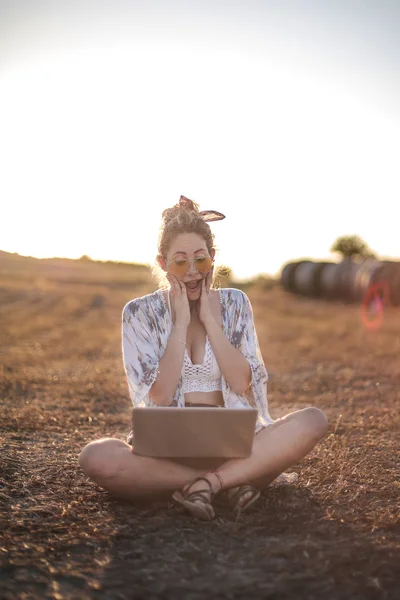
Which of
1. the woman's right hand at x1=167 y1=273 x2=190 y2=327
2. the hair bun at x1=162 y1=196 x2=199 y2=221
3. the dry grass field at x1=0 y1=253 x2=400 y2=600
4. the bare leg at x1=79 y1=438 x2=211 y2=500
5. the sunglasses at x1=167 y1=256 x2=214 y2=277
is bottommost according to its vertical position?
the dry grass field at x1=0 y1=253 x2=400 y2=600

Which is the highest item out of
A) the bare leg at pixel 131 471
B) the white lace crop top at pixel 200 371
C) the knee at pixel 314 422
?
the white lace crop top at pixel 200 371

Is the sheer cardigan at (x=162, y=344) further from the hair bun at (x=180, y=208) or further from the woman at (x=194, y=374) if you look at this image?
the hair bun at (x=180, y=208)

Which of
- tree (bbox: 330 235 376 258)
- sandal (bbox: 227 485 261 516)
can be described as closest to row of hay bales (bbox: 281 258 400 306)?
sandal (bbox: 227 485 261 516)

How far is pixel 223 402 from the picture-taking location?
11.6 feet

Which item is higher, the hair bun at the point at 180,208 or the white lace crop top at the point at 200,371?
the hair bun at the point at 180,208

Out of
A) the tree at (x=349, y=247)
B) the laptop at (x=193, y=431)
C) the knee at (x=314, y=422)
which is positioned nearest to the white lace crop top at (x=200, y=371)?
the knee at (x=314, y=422)

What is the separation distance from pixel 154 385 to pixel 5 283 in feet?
63.5

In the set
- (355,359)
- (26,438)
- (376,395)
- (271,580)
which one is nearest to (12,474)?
(26,438)

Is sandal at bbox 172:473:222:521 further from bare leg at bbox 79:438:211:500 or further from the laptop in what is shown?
the laptop

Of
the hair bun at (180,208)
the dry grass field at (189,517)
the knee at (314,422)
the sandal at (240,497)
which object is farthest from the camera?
the hair bun at (180,208)

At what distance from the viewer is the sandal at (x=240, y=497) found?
2.98 meters

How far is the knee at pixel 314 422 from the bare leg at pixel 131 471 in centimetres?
57

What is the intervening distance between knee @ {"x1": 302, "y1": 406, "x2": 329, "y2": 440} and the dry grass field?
0.32 metres

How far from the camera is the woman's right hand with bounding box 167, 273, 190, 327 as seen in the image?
344cm
